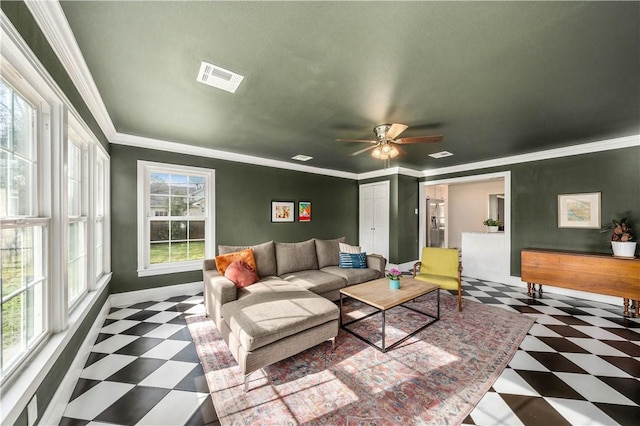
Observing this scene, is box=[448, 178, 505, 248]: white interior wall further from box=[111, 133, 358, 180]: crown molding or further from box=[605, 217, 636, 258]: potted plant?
box=[111, 133, 358, 180]: crown molding

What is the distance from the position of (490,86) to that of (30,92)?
3.41 m

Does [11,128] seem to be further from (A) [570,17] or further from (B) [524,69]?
(B) [524,69]

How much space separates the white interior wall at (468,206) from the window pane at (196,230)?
7.73 m

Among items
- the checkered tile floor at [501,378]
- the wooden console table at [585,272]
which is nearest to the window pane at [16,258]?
the checkered tile floor at [501,378]

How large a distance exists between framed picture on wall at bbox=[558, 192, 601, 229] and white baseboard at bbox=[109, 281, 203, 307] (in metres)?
6.43

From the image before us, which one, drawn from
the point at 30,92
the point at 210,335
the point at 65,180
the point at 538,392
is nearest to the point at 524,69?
the point at 538,392

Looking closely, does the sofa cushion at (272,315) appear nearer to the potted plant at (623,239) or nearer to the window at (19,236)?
the window at (19,236)

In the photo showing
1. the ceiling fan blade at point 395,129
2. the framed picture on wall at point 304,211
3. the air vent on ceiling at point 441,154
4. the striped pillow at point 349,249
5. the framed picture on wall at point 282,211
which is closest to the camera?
the ceiling fan blade at point 395,129

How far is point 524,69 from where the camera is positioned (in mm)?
1921

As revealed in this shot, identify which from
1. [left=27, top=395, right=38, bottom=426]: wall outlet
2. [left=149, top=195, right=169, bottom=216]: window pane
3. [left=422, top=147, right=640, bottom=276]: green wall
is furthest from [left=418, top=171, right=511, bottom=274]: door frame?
[left=27, top=395, right=38, bottom=426]: wall outlet

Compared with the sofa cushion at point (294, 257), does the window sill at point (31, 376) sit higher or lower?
lower

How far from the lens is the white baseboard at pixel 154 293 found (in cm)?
349

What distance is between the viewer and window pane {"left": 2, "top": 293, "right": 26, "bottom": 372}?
1232 millimetres

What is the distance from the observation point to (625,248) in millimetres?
3312
